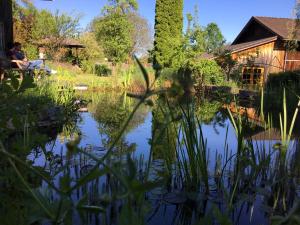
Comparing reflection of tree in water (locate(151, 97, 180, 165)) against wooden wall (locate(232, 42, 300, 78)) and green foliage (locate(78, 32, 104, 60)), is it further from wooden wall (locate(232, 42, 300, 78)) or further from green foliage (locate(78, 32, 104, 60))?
green foliage (locate(78, 32, 104, 60))

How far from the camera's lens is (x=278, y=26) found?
67.2 ft

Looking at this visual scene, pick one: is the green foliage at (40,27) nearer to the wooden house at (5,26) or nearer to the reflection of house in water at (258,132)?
the wooden house at (5,26)

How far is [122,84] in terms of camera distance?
601 inches

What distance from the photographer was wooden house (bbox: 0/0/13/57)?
9.91 meters

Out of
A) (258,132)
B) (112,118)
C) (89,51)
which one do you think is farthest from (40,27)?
(258,132)

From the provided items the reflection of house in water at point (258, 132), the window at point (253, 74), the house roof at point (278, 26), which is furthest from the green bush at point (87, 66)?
the reflection of house in water at point (258, 132)

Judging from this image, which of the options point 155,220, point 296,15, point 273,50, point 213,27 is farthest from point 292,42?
point 213,27

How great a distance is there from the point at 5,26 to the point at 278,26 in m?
16.1

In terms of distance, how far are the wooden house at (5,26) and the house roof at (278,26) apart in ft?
40.4

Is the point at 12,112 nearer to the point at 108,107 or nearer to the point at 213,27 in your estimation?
the point at 108,107

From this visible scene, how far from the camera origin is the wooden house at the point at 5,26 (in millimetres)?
9914

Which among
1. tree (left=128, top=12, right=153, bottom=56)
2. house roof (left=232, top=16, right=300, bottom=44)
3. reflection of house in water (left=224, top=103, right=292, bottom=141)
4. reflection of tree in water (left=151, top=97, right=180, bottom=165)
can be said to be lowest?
reflection of house in water (left=224, top=103, right=292, bottom=141)

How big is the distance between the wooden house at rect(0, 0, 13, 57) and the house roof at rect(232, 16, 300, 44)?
12.3 m

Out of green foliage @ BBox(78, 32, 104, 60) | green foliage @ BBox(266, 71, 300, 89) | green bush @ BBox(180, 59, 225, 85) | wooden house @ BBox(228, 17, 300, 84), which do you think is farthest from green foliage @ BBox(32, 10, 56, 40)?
green foliage @ BBox(266, 71, 300, 89)
